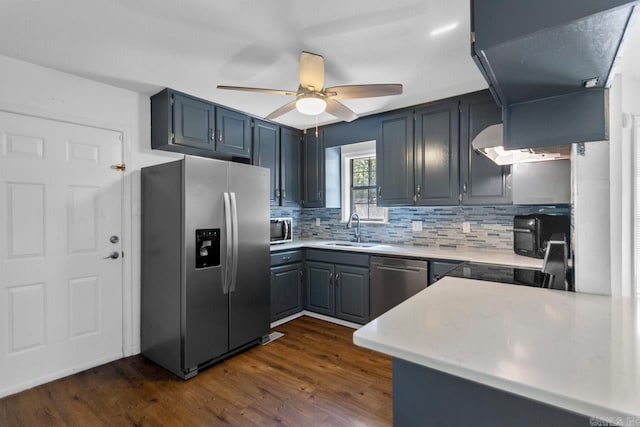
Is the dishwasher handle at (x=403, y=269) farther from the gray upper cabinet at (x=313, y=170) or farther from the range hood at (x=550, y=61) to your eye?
the range hood at (x=550, y=61)

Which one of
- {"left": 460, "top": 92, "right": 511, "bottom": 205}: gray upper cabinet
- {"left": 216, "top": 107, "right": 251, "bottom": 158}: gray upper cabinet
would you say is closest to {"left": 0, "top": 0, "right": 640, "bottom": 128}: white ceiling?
{"left": 460, "top": 92, "right": 511, "bottom": 205}: gray upper cabinet

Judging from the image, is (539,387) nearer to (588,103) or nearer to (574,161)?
(588,103)

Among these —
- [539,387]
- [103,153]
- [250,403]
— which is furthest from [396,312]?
[103,153]

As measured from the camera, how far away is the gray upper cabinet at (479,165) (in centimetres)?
278

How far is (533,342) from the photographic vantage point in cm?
82

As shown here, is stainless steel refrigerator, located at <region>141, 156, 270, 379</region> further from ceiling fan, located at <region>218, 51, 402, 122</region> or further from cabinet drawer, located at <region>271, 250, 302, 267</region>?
ceiling fan, located at <region>218, 51, 402, 122</region>

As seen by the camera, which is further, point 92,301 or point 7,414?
point 92,301

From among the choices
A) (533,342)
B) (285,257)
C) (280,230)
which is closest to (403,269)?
(285,257)

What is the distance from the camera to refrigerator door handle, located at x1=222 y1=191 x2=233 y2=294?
2.63 meters

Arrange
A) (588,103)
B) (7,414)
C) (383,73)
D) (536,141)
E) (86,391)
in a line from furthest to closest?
(383,73)
(86,391)
(7,414)
(536,141)
(588,103)

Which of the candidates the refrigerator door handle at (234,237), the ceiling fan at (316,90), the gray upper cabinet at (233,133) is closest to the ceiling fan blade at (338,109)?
the ceiling fan at (316,90)

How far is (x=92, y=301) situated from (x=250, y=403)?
5.32 ft

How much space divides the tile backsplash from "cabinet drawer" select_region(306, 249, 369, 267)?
64 cm

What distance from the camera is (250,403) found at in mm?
2076
